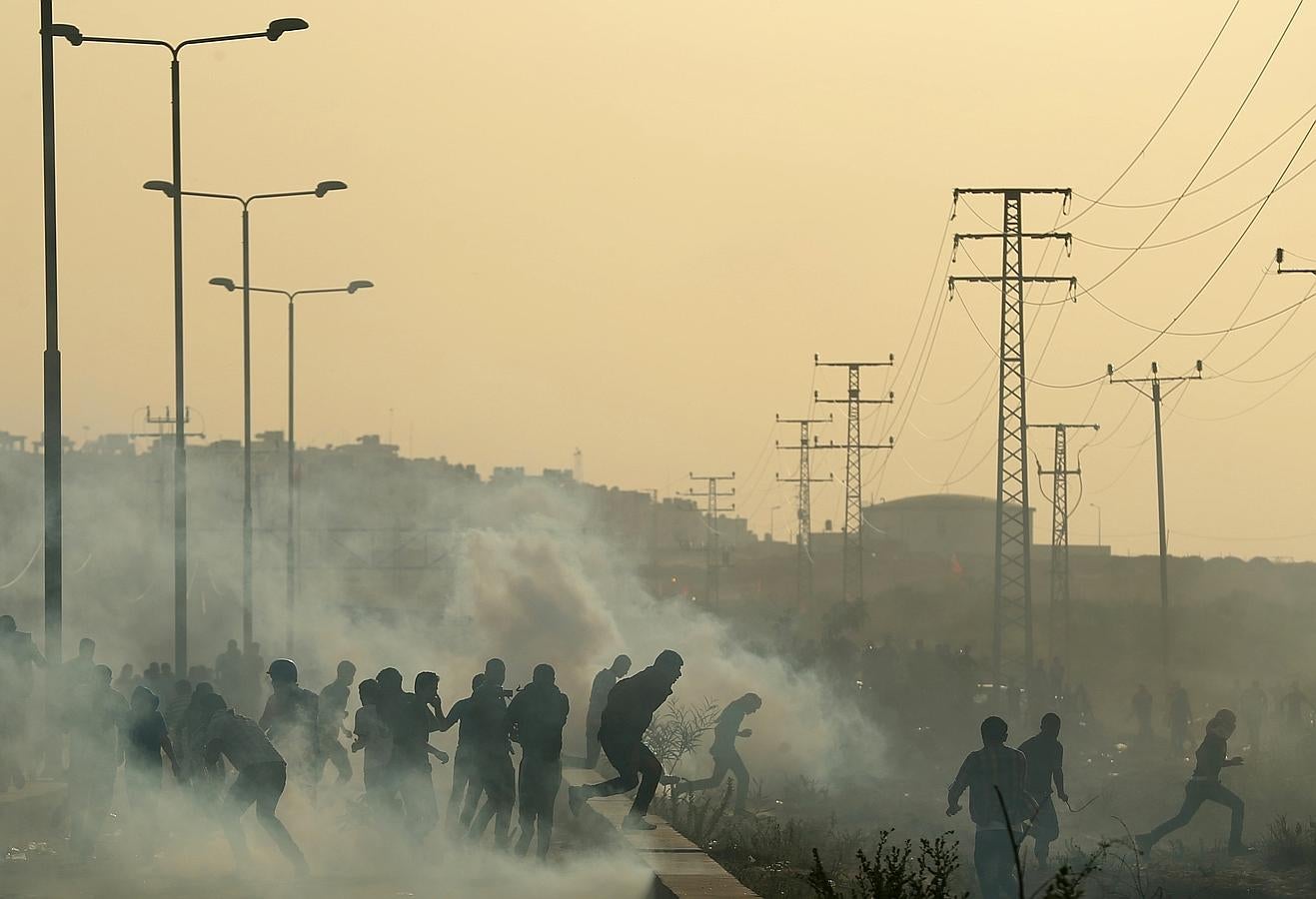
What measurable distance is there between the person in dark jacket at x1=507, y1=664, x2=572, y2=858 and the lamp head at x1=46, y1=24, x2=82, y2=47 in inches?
349

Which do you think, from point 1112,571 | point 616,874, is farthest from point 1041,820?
point 1112,571

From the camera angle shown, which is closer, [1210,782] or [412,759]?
[412,759]

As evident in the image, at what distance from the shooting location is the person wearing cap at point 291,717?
1872 centimetres

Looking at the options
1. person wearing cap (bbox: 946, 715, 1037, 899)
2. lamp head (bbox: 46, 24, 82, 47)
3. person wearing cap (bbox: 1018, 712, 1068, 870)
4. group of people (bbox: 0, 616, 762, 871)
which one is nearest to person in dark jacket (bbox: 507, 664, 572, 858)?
group of people (bbox: 0, 616, 762, 871)

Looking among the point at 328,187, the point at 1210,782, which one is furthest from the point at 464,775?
the point at 328,187

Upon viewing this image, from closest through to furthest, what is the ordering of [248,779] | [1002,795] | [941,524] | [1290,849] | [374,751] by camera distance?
1. [1002,795]
2. [248,779]
3. [374,751]
4. [1290,849]
5. [941,524]

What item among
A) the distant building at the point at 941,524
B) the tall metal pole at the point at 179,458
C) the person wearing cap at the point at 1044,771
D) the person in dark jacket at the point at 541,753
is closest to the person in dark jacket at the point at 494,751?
the person in dark jacket at the point at 541,753

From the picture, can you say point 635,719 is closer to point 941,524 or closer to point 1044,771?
point 1044,771

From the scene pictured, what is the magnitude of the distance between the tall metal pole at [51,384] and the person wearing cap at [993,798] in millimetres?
9738

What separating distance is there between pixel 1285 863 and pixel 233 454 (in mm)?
142743

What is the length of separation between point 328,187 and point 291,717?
18.0m

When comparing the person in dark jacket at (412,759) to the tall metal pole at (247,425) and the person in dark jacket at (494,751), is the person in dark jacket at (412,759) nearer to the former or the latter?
the person in dark jacket at (494,751)

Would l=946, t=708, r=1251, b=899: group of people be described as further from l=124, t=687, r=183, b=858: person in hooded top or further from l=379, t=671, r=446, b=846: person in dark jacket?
l=124, t=687, r=183, b=858: person in hooded top

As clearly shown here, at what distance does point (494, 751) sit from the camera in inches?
680
